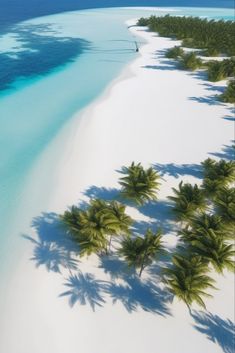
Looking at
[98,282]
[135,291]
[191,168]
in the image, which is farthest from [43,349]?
[191,168]

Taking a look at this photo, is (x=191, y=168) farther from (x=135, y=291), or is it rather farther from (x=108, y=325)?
(x=108, y=325)

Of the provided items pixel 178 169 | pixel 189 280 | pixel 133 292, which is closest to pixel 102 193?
pixel 178 169

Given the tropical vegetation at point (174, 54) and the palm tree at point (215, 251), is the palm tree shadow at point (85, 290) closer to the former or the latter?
the palm tree at point (215, 251)

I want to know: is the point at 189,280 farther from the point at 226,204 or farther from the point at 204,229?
the point at 226,204

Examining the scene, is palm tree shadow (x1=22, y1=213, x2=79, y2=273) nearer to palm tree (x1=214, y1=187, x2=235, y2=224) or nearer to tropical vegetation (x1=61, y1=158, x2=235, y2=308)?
tropical vegetation (x1=61, y1=158, x2=235, y2=308)

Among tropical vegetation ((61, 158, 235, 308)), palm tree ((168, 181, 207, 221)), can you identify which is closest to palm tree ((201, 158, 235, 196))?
tropical vegetation ((61, 158, 235, 308))

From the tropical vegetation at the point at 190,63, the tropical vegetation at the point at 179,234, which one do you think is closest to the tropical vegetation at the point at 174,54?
the tropical vegetation at the point at 190,63
